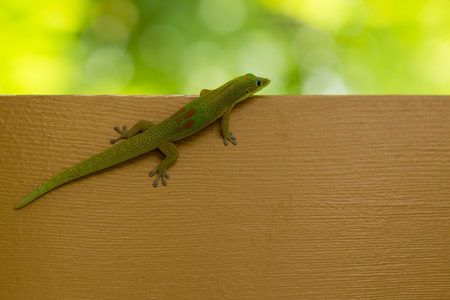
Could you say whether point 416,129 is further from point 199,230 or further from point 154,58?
point 154,58

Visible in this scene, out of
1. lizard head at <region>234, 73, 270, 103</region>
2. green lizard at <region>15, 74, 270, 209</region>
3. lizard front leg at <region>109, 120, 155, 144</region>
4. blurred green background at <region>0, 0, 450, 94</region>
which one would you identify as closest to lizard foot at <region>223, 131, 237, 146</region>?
green lizard at <region>15, 74, 270, 209</region>

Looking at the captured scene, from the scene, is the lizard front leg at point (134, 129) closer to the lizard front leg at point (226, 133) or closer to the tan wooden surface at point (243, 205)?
the tan wooden surface at point (243, 205)

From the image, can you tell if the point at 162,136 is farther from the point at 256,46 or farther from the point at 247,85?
the point at 256,46

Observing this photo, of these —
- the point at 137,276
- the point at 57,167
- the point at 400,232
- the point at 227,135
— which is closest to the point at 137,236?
the point at 137,276

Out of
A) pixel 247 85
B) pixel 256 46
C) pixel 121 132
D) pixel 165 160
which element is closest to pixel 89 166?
pixel 121 132

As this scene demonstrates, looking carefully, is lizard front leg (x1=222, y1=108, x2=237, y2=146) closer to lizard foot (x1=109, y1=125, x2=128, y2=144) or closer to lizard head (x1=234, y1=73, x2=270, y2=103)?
lizard head (x1=234, y1=73, x2=270, y2=103)

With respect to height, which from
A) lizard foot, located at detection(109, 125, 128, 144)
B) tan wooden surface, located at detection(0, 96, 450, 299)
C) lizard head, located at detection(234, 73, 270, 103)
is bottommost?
tan wooden surface, located at detection(0, 96, 450, 299)
